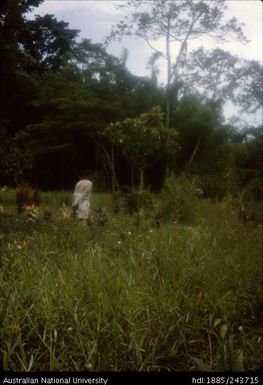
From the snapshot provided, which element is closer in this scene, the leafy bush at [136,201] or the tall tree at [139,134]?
the leafy bush at [136,201]

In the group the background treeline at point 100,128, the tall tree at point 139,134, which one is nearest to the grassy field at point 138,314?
the background treeline at point 100,128

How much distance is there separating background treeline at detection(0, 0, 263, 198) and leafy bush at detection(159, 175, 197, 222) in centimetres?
205

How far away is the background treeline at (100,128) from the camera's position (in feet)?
45.6

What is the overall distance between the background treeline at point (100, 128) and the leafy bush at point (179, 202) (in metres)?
2.05

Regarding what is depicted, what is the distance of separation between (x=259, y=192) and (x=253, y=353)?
13.5m

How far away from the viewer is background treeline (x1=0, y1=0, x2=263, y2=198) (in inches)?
547

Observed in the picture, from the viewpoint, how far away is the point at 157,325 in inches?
108

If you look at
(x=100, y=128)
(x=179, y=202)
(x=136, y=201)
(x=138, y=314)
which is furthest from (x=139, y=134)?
(x=138, y=314)

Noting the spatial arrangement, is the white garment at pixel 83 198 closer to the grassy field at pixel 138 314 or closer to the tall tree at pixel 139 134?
the grassy field at pixel 138 314

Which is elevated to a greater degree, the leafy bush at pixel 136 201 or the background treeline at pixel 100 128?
the background treeline at pixel 100 128

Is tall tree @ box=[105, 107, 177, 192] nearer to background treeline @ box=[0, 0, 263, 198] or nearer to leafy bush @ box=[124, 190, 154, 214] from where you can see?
background treeline @ box=[0, 0, 263, 198]

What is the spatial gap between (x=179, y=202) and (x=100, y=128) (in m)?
9.79

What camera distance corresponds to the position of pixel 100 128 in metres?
19.0

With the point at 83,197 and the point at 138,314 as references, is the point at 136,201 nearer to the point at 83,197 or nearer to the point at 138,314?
the point at 83,197
